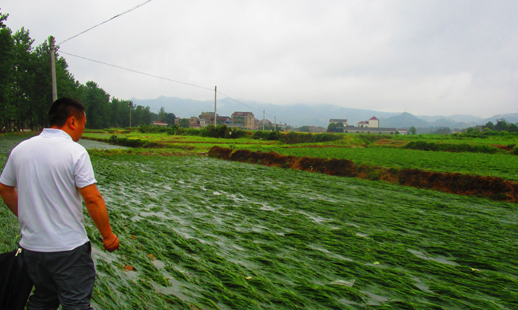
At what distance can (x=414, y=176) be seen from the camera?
11.2 metres

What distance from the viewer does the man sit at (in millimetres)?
1882

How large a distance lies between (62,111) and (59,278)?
3.69ft

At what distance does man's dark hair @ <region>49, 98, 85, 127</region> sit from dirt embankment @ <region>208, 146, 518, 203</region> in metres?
11.3

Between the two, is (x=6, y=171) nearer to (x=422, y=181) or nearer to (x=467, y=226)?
(x=467, y=226)

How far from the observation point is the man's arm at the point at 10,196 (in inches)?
80.0

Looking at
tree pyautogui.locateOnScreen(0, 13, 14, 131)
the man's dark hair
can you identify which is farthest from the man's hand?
tree pyautogui.locateOnScreen(0, 13, 14, 131)

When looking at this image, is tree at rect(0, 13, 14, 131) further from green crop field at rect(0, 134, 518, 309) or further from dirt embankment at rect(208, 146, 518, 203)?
green crop field at rect(0, 134, 518, 309)

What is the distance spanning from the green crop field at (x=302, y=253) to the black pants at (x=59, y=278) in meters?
0.93

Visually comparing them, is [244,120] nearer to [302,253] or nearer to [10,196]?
[302,253]

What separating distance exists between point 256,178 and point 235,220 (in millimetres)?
5661

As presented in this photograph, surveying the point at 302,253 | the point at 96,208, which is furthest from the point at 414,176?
the point at 96,208

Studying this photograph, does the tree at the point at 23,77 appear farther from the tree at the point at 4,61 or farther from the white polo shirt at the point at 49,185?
the white polo shirt at the point at 49,185

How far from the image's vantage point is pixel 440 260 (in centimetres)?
411

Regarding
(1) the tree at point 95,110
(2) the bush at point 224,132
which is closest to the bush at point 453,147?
(2) the bush at point 224,132
